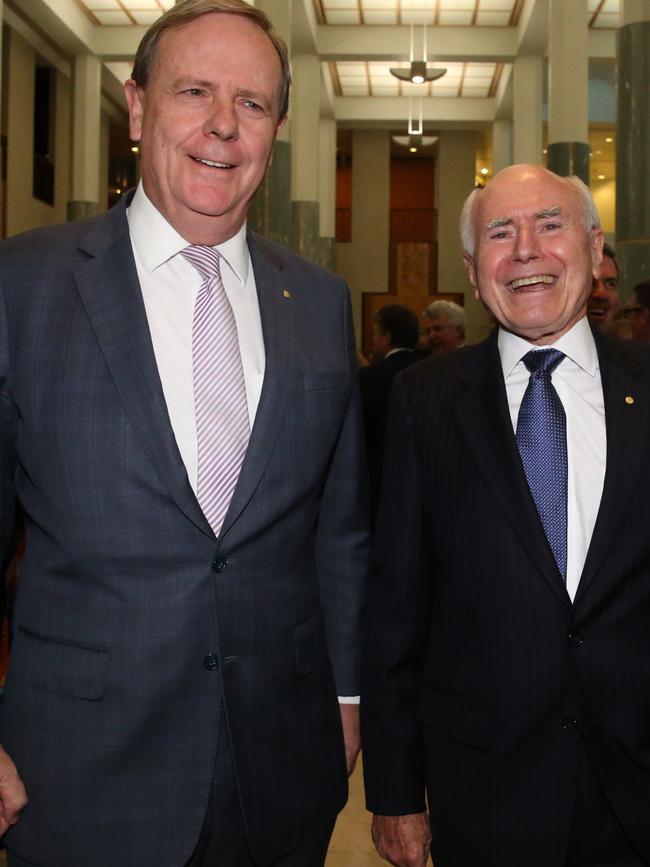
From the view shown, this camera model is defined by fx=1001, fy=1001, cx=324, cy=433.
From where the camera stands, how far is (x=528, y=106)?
1870 centimetres

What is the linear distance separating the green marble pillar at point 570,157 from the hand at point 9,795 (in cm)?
1330

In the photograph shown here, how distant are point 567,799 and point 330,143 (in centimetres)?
2268

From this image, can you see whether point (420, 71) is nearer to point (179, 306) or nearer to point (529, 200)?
point (529, 200)

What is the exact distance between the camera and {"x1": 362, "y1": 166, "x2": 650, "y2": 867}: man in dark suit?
6.54ft

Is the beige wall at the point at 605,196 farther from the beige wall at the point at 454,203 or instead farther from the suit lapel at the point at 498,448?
the suit lapel at the point at 498,448

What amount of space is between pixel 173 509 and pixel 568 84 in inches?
550

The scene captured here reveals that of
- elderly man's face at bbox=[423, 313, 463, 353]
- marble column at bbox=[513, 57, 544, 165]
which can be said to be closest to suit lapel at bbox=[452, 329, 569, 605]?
elderly man's face at bbox=[423, 313, 463, 353]

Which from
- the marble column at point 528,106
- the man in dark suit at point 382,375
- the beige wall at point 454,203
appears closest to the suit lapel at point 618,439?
the man in dark suit at point 382,375

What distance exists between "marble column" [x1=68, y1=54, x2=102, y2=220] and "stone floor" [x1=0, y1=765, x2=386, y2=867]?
1524cm

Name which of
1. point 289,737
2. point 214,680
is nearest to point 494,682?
point 289,737

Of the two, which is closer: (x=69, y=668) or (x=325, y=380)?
(x=69, y=668)

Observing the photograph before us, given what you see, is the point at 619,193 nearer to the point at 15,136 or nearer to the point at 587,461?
the point at 587,461

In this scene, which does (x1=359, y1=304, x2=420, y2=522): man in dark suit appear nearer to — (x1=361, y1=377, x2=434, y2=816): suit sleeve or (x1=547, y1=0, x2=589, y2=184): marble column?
(x1=361, y1=377, x2=434, y2=816): suit sleeve

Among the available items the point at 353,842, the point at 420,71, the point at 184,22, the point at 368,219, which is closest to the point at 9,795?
the point at 184,22
